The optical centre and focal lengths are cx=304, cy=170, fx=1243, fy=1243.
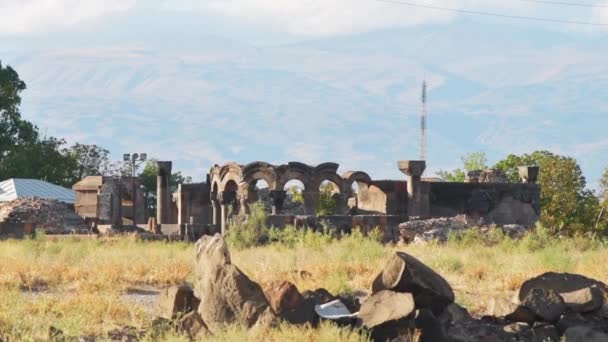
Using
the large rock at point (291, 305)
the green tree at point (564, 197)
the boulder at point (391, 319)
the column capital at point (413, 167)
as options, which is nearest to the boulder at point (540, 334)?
the boulder at point (391, 319)

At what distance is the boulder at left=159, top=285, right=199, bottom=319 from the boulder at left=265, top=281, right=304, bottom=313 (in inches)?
34.3

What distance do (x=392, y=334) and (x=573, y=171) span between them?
43.6 meters

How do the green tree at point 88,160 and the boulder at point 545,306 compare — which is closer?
the boulder at point 545,306

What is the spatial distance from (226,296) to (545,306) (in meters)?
3.37

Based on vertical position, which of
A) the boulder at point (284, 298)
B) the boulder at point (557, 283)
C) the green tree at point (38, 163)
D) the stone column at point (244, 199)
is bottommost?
the boulder at point (284, 298)

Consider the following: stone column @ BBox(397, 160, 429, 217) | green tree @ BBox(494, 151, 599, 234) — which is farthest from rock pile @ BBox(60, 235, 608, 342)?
green tree @ BBox(494, 151, 599, 234)

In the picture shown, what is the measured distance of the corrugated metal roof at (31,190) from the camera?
5381 centimetres

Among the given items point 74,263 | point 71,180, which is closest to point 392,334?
point 74,263

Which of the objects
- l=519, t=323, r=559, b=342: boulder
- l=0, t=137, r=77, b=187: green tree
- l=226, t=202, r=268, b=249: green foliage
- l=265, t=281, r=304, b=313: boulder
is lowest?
l=519, t=323, r=559, b=342: boulder

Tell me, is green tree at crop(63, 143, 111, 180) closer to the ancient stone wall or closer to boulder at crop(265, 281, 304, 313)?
the ancient stone wall

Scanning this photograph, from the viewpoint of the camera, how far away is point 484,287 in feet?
53.8

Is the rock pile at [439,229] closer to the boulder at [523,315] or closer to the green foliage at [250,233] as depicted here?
the green foliage at [250,233]

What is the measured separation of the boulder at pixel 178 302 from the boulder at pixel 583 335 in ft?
11.9

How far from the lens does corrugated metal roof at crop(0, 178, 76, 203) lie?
177ft
